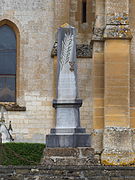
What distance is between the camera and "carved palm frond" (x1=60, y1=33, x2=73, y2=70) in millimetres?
11125

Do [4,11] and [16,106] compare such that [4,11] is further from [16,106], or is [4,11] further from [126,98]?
[126,98]

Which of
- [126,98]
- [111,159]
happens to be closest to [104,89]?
[126,98]

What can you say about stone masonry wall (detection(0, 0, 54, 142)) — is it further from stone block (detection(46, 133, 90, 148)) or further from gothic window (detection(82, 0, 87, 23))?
stone block (detection(46, 133, 90, 148))

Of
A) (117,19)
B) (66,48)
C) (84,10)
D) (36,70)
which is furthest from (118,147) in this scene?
(84,10)

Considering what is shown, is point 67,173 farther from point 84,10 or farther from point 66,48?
point 84,10

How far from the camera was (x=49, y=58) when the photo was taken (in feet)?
58.1

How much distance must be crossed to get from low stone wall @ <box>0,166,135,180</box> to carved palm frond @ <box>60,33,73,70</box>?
348 cm

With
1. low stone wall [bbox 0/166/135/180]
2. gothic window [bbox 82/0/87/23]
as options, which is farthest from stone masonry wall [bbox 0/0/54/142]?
low stone wall [bbox 0/166/135/180]

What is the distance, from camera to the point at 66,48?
36.8 feet

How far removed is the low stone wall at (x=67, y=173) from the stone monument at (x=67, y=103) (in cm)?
210

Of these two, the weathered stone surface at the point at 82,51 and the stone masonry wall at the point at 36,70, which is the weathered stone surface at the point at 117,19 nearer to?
the weathered stone surface at the point at 82,51

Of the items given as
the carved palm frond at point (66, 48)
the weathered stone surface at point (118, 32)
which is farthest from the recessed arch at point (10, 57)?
the carved palm frond at point (66, 48)

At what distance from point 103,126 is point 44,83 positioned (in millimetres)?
3086

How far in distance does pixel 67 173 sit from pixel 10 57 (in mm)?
10671
